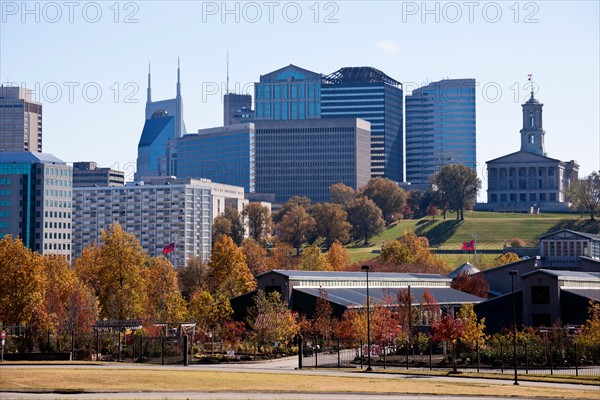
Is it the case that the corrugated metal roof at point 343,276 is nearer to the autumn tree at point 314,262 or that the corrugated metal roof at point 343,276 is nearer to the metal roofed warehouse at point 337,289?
the metal roofed warehouse at point 337,289

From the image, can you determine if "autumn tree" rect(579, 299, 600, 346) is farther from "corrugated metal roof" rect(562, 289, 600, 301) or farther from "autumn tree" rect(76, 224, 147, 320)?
"autumn tree" rect(76, 224, 147, 320)

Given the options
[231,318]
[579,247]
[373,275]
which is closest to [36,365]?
[231,318]

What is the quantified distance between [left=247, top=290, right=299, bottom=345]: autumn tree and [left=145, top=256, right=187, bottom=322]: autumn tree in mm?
9489

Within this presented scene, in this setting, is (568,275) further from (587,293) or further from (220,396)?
(220,396)

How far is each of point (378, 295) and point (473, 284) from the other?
25.8 metres

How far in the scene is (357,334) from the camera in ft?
350

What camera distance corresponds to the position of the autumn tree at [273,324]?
111 meters

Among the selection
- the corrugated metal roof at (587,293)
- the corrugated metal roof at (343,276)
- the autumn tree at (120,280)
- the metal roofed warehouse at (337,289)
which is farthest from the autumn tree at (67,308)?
the corrugated metal roof at (587,293)

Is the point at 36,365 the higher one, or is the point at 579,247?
the point at 579,247

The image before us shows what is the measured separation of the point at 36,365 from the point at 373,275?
72.4 metres

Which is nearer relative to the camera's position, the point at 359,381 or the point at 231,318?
the point at 359,381

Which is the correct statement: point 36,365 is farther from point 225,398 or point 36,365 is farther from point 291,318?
point 291,318

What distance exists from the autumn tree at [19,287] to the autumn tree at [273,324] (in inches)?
827

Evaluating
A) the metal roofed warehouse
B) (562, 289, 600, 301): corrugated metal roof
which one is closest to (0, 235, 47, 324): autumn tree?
the metal roofed warehouse
